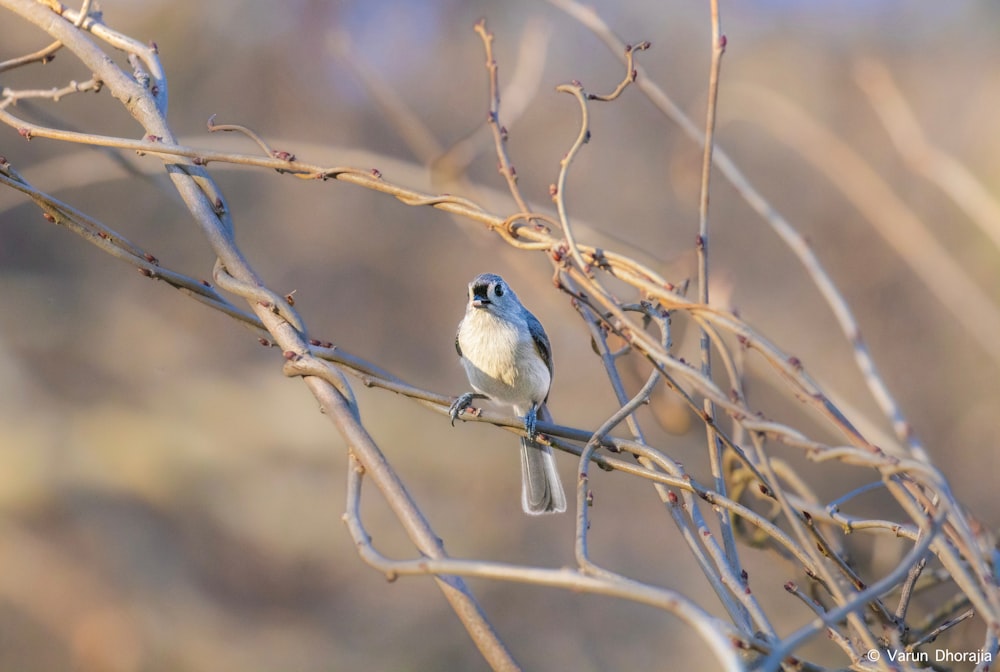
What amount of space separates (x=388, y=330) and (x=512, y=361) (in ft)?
12.7

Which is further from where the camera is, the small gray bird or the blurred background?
the blurred background

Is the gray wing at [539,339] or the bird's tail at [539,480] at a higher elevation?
the gray wing at [539,339]

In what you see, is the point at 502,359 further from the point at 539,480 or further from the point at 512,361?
the point at 539,480

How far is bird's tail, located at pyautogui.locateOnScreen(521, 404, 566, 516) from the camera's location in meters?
3.02

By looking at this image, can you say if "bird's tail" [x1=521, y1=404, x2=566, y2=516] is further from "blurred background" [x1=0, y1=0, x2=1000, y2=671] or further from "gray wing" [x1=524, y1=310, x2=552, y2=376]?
"blurred background" [x1=0, y1=0, x2=1000, y2=671]

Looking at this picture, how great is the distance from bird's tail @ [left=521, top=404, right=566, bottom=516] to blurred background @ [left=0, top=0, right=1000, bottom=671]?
261cm

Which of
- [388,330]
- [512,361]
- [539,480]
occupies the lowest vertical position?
[539,480]

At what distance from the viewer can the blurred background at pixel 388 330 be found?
593 centimetres

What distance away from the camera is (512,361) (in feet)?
10.5

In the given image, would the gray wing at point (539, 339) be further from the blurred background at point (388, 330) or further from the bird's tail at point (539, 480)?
the blurred background at point (388, 330)

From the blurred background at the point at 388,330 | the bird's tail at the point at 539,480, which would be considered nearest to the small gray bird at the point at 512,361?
the bird's tail at the point at 539,480

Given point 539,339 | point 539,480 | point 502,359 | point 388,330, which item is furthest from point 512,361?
point 388,330

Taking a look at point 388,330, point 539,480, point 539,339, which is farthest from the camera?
point 388,330

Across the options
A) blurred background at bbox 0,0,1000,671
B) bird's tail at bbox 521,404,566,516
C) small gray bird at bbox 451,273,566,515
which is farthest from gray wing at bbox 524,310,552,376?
blurred background at bbox 0,0,1000,671
